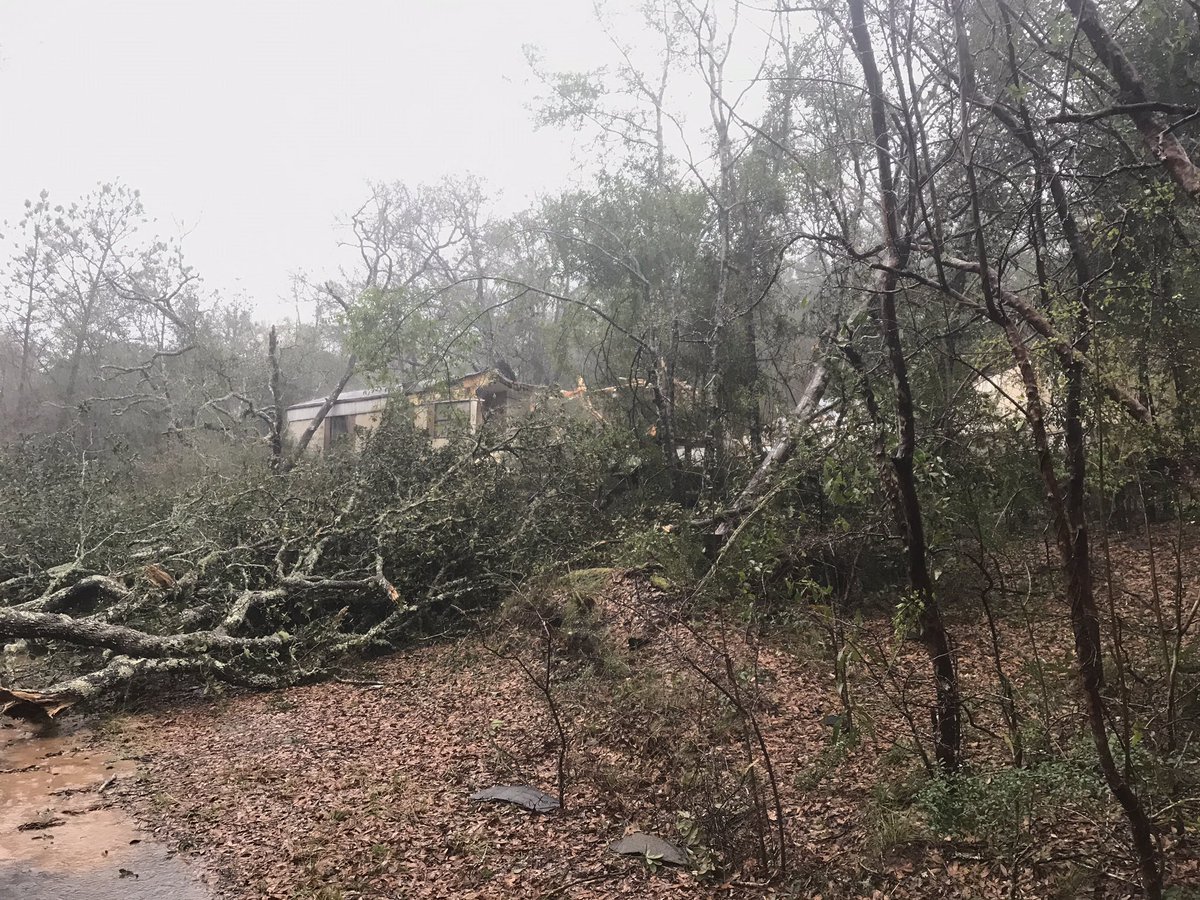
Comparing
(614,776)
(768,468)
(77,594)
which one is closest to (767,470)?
(768,468)

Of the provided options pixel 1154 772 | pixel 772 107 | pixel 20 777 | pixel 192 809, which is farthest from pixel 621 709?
pixel 772 107

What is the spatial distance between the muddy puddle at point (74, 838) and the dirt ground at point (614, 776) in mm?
185

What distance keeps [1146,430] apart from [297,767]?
582cm

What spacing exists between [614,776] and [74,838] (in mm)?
3415

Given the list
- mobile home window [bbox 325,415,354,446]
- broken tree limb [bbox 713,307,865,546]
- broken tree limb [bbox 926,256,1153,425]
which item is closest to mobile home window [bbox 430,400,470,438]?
broken tree limb [bbox 713,307,865,546]

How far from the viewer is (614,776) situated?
5.00 m

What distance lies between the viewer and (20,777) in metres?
5.84

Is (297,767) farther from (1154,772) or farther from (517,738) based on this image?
(1154,772)

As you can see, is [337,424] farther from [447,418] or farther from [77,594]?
[77,594]

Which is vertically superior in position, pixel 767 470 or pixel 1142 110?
pixel 1142 110

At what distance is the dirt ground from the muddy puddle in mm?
185

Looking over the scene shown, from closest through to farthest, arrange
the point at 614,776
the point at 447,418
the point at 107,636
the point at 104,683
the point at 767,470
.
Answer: the point at 614,776, the point at 104,683, the point at 107,636, the point at 767,470, the point at 447,418

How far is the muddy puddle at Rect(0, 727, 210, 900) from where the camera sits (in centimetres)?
429

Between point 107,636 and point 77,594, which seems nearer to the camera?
point 107,636
